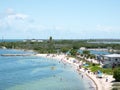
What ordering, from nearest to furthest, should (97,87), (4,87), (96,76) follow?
(97,87), (4,87), (96,76)

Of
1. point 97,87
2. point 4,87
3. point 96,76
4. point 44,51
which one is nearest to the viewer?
point 97,87

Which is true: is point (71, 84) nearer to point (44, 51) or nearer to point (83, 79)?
point (83, 79)

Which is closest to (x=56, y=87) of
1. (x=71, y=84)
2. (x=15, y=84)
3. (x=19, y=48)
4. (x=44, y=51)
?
(x=71, y=84)

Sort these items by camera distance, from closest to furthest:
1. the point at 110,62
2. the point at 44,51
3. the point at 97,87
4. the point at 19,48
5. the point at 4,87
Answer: the point at 97,87 → the point at 4,87 → the point at 110,62 → the point at 44,51 → the point at 19,48

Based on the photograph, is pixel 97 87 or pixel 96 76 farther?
pixel 96 76

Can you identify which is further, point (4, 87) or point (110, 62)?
point (110, 62)

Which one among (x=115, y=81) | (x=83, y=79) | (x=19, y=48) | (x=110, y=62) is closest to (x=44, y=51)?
(x=19, y=48)

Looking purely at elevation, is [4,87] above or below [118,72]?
below

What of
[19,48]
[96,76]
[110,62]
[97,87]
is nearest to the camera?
[97,87]

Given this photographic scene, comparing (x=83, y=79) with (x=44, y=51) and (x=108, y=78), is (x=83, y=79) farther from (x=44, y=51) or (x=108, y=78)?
(x=44, y=51)
